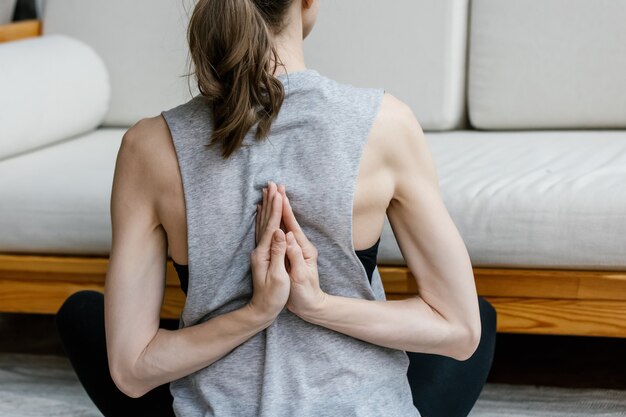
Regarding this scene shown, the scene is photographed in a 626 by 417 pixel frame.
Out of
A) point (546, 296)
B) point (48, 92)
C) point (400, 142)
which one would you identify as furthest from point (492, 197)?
point (48, 92)

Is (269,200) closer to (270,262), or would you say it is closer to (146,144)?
(270,262)

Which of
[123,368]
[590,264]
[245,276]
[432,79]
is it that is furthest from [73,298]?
[432,79]

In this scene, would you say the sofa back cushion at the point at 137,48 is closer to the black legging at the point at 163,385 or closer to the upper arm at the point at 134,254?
the black legging at the point at 163,385

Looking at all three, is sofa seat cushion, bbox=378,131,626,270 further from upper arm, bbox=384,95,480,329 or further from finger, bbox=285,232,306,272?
finger, bbox=285,232,306,272

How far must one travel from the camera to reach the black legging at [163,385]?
138 cm

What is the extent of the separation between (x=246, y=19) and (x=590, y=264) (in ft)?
2.81

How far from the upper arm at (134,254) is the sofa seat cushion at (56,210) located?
659 mm

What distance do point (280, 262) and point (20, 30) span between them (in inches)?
70.6

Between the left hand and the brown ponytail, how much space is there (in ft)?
0.27

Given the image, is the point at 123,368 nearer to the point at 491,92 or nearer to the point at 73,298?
the point at 73,298

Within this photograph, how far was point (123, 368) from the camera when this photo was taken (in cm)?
120

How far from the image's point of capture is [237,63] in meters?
1.03

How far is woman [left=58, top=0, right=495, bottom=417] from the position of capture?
1.05 meters

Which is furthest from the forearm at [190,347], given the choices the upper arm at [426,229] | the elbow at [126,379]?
the upper arm at [426,229]
